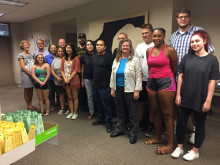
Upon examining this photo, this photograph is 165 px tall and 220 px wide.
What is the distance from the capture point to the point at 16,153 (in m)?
0.93

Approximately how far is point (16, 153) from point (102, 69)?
1763 mm

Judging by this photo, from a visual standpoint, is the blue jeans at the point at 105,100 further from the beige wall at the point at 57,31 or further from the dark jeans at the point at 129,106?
the beige wall at the point at 57,31

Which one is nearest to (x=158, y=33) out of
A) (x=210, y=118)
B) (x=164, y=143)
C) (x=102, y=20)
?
(x=164, y=143)

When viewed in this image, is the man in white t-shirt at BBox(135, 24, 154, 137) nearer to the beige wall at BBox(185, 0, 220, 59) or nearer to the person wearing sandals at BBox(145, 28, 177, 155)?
the person wearing sandals at BBox(145, 28, 177, 155)

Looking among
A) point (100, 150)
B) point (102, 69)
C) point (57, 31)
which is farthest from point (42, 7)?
point (100, 150)

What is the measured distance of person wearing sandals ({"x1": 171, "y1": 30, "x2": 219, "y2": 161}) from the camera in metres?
1.61

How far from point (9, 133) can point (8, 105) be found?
12.6 ft

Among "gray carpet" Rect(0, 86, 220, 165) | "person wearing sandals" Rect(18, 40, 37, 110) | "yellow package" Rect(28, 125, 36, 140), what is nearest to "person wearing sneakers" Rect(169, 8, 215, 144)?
"gray carpet" Rect(0, 86, 220, 165)

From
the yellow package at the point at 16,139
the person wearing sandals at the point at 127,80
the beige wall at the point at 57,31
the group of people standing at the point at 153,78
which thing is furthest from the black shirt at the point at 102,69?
the beige wall at the point at 57,31

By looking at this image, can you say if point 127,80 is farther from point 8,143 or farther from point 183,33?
point 8,143

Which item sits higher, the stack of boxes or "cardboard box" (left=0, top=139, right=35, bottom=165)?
the stack of boxes

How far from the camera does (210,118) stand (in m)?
3.03

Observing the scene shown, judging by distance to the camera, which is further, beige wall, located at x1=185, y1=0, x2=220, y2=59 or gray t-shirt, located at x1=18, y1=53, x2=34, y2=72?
gray t-shirt, located at x1=18, y1=53, x2=34, y2=72

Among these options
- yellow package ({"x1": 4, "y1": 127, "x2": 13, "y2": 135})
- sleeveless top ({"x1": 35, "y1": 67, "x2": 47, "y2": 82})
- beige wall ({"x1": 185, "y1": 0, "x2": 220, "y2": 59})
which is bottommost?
yellow package ({"x1": 4, "y1": 127, "x2": 13, "y2": 135})
